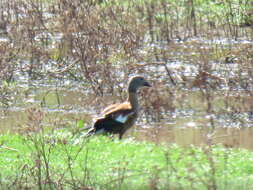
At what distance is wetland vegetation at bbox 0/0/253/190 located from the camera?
10.5 meters

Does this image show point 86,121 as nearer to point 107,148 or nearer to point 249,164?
point 107,148

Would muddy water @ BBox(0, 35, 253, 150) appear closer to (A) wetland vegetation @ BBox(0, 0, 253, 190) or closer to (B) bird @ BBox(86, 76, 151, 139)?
(A) wetland vegetation @ BBox(0, 0, 253, 190)

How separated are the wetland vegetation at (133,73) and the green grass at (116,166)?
0.11 feet

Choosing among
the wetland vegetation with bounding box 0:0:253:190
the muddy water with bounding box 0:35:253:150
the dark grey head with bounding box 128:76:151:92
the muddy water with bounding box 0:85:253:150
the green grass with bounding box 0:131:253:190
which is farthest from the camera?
the muddy water with bounding box 0:35:253:150

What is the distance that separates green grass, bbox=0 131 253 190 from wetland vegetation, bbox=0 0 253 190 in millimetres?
34

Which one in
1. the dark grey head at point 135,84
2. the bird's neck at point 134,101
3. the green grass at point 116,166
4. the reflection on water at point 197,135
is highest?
the dark grey head at point 135,84

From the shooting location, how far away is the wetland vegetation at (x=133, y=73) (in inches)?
413

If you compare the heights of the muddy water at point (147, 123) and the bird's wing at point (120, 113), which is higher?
the bird's wing at point (120, 113)

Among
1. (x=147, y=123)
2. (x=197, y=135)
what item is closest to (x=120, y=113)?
(x=197, y=135)

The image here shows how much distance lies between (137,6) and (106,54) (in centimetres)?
565

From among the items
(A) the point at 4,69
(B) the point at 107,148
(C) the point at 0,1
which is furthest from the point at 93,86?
(C) the point at 0,1

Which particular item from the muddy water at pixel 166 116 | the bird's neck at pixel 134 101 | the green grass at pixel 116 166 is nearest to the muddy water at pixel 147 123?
the muddy water at pixel 166 116

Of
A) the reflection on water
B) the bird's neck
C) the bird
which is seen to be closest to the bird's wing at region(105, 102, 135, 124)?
the bird

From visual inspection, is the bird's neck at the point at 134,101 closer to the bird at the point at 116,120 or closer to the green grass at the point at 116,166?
the bird at the point at 116,120
